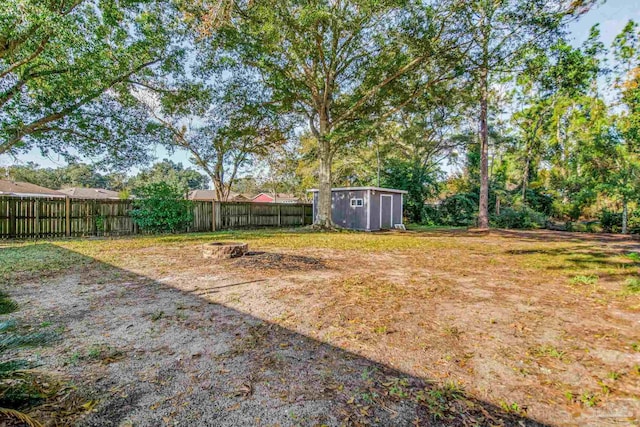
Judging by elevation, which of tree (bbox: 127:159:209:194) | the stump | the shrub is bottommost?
the stump

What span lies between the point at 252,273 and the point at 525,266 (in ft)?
16.8

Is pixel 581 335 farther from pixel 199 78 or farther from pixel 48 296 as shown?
pixel 199 78

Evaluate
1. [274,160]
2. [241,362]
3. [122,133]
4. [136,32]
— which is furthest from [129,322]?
[274,160]

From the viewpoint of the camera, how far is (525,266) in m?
5.84

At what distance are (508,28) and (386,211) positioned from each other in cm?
867

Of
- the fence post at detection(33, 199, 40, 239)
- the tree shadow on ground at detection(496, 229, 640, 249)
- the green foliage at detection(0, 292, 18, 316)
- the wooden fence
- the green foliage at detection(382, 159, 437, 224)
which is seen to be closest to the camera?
the green foliage at detection(0, 292, 18, 316)

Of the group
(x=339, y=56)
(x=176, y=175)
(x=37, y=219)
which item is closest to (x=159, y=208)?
(x=37, y=219)

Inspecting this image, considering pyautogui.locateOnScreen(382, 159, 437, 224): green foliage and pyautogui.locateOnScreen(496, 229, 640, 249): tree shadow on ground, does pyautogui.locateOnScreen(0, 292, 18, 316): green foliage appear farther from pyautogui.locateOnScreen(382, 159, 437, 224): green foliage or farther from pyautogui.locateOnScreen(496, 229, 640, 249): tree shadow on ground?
pyautogui.locateOnScreen(382, 159, 437, 224): green foliage

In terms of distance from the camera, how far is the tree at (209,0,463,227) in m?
9.32

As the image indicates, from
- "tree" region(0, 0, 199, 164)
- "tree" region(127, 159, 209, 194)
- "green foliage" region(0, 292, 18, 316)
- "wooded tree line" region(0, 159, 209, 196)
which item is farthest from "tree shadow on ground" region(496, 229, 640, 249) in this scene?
"tree" region(127, 159, 209, 194)

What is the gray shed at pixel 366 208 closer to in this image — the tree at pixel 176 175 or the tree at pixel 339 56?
the tree at pixel 339 56

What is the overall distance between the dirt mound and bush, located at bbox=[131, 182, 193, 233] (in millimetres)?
6428

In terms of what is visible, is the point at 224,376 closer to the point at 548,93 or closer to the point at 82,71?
the point at 82,71

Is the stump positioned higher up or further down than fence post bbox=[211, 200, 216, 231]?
further down
